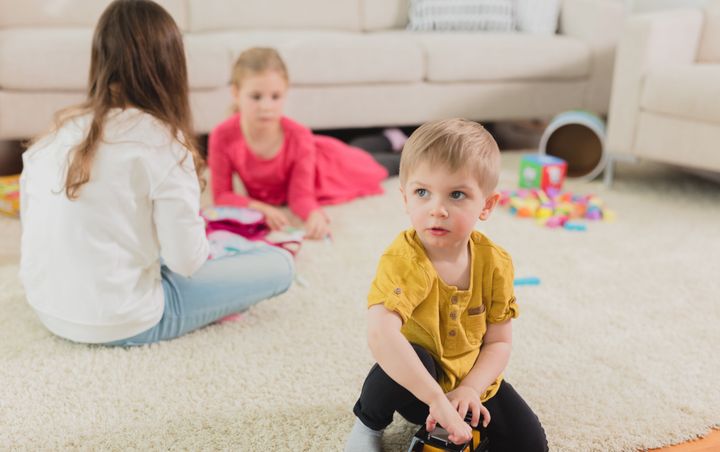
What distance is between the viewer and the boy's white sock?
1180 mm

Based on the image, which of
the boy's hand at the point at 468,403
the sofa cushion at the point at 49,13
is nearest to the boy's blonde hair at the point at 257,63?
the sofa cushion at the point at 49,13

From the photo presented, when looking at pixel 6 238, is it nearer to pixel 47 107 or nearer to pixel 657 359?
pixel 47 107

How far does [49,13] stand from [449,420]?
2.87 metres

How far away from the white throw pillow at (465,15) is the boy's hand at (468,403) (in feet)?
8.97

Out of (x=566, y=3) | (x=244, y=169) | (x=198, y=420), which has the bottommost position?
(x=198, y=420)

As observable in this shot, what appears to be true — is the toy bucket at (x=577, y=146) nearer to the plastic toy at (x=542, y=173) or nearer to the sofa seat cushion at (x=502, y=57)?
the plastic toy at (x=542, y=173)

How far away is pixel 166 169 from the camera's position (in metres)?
1.41

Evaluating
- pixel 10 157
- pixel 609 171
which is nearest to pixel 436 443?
pixel 609 171

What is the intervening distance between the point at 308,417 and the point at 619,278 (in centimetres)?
110

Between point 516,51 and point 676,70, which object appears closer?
point 676,70

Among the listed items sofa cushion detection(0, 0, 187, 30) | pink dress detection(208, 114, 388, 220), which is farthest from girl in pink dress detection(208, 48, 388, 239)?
sofa cushion detection(0, 0, 187, 30)

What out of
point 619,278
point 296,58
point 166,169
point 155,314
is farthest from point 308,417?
point 296,58

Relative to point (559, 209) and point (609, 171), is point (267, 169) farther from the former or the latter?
point (609, 171)

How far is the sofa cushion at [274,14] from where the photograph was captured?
333cm
